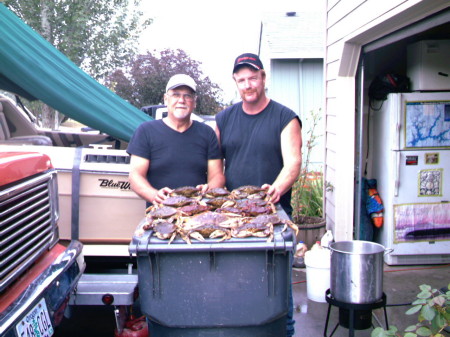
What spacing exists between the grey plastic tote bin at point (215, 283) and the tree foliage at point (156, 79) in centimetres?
1330

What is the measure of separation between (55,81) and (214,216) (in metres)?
2.71

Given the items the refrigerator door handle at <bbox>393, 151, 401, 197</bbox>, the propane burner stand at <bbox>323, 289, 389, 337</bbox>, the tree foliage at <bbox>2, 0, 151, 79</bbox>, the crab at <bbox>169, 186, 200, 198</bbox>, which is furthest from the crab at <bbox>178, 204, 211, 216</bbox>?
the tree foliage at <bbox>2, 0, 151, 79</bbox>

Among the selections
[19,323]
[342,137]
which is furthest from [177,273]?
[342,137]

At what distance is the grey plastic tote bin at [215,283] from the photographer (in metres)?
2.56

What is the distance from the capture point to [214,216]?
2805mm

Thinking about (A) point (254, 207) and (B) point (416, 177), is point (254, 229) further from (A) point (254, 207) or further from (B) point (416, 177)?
(B) point (416, 177)

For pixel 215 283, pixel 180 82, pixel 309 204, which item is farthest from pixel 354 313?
pixel 309 204

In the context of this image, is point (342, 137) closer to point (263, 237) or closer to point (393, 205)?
point (393, 205)

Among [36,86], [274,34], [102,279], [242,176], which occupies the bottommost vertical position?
[102,279]

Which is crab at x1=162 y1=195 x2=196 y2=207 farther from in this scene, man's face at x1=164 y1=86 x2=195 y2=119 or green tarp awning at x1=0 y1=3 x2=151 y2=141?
green tarp awning at x1=0 y1=3 x2=151 y2=141

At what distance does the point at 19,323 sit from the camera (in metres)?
2.43

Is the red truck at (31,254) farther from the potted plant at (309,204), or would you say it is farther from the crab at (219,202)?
the potted plant at (309,204)

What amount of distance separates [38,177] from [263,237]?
150cm

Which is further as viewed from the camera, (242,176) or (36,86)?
(36,86)
